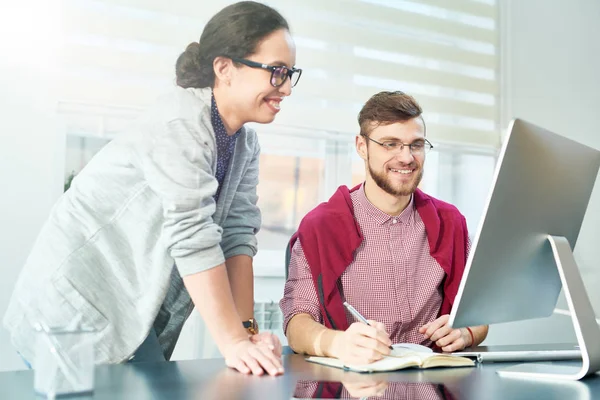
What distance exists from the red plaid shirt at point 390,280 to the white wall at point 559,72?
1.80m

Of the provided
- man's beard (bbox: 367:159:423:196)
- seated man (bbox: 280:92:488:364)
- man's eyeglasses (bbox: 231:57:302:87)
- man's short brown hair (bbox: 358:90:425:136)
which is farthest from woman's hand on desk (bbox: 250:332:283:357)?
man's short brown hair (bbox: 358:90:425:136)

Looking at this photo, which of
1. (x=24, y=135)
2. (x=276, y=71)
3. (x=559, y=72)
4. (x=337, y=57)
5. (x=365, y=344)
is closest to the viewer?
(x=365, y=344)

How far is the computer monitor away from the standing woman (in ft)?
1.38

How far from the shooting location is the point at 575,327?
4.27 feet

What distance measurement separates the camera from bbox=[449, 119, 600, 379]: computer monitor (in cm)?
123

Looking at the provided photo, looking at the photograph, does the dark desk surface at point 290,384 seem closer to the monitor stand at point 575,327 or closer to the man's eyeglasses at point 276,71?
the monitor stand at point 575,327

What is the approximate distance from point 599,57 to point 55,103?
9.19ft

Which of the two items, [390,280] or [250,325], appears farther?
[390,280]

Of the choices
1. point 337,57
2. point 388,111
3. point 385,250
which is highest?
point 337,57

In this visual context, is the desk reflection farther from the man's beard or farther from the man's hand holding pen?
the man's beard

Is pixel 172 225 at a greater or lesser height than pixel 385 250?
greater

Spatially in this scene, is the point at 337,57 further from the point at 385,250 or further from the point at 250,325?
the point at 250,325

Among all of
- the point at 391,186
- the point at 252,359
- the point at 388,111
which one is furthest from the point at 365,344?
the point at 388,111

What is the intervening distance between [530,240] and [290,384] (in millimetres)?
543
